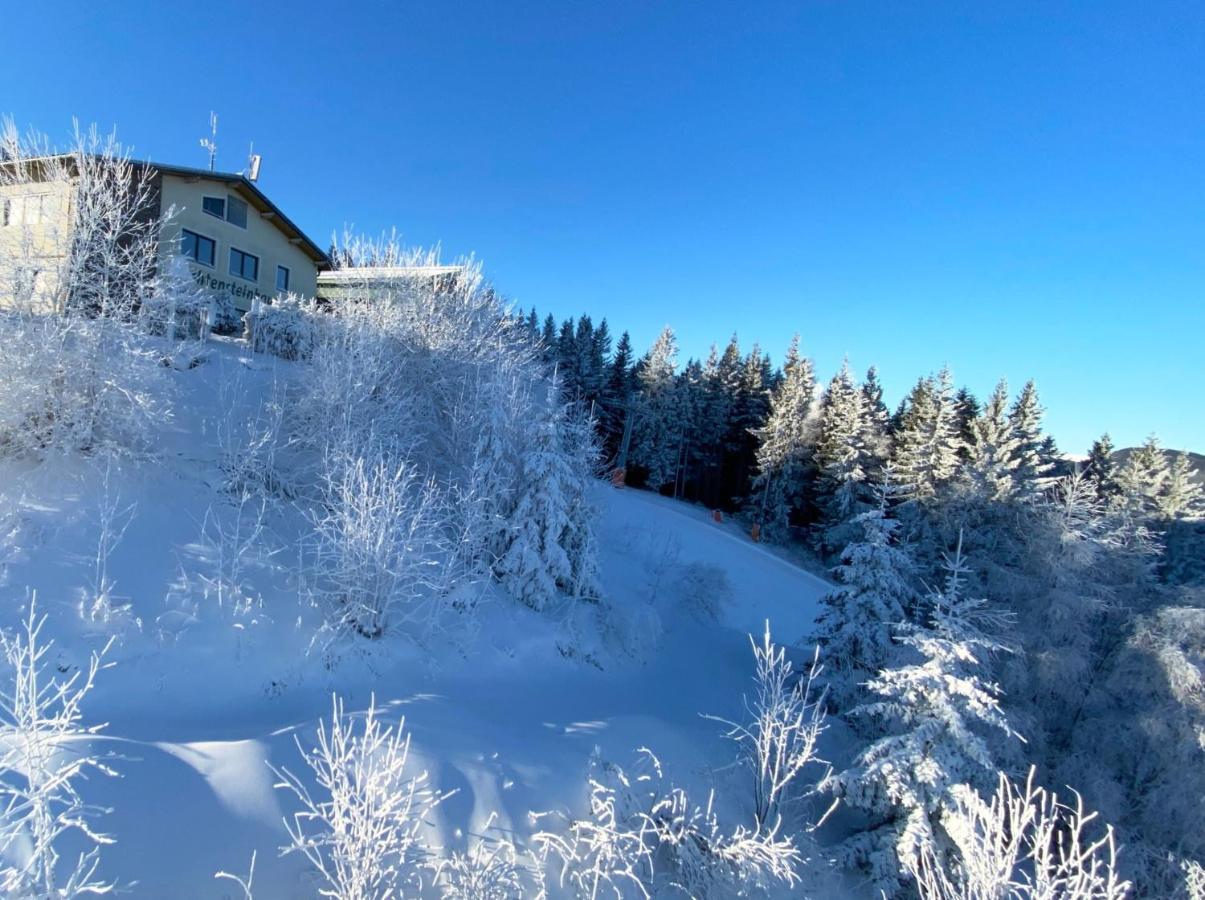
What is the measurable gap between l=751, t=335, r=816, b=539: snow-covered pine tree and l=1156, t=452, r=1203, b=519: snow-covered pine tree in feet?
59.7

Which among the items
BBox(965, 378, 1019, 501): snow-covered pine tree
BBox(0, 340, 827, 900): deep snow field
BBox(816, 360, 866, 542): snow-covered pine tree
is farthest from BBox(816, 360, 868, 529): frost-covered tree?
BBox(0, 340, 827, 900): deep snow field

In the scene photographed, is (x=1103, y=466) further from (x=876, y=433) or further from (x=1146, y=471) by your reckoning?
(x=876, y=433)

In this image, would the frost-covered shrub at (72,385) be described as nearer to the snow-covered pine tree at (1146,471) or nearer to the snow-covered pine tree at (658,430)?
the snow-covered pine tree at (658,430)

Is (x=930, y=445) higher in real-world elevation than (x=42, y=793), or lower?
higher

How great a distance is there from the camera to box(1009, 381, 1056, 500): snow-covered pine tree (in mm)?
29625

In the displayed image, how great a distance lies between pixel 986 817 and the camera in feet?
14.7

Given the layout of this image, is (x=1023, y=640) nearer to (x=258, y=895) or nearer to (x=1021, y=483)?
(x=258, y=895)

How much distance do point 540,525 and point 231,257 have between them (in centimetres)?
1888

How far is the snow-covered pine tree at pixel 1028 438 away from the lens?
1166 inches

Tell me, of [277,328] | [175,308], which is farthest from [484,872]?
[277,328]

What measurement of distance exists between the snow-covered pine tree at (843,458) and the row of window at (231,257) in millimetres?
29745

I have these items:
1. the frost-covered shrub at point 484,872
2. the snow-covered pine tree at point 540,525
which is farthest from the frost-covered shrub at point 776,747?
the snow-covered pine tree at point 540,525

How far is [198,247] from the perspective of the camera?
22562 millimetres

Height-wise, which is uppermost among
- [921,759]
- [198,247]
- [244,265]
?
[244,265]
